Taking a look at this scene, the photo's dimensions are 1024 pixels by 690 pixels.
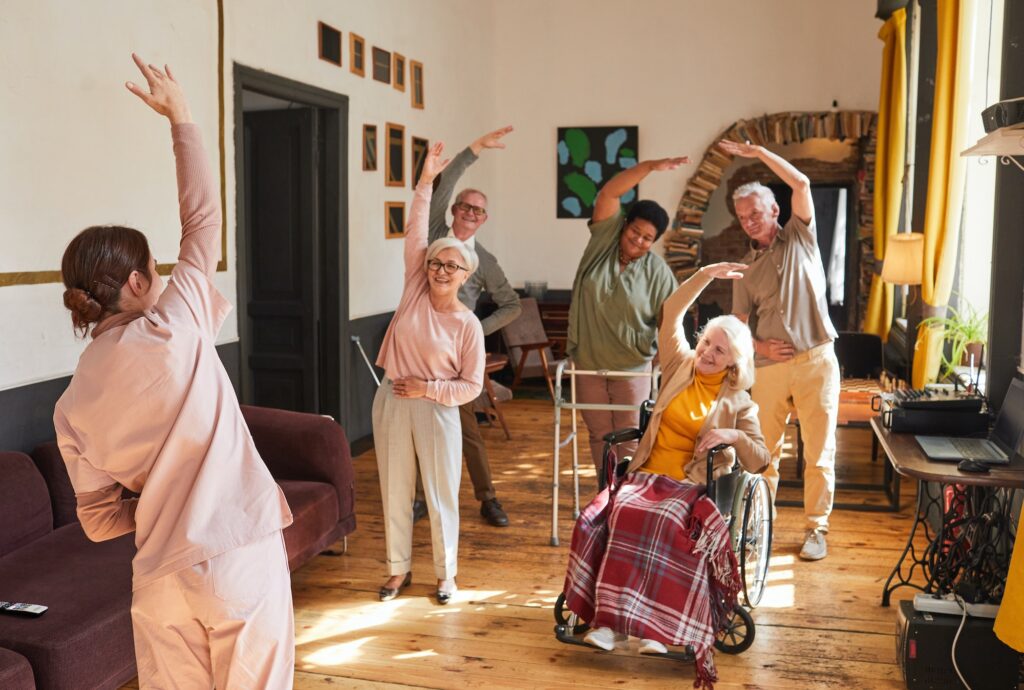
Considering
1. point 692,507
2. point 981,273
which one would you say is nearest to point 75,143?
point 692,507

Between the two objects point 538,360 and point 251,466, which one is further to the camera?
point 538,360

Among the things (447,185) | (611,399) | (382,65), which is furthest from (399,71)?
(611,399)

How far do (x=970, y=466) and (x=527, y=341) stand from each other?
5552 millimetres

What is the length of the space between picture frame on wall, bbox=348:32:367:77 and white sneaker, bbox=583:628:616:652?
14.3ft

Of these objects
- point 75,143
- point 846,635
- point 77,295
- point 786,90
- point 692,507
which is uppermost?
point 786,90

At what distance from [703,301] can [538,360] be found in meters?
2.15

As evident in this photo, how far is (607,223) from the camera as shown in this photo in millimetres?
4641

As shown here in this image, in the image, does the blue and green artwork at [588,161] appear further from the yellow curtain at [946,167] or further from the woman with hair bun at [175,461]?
the woman with hair bun at [175,461]

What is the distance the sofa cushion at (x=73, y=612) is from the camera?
2.76 metres

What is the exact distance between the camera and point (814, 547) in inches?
184

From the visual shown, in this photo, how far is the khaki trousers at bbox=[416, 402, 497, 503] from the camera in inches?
204

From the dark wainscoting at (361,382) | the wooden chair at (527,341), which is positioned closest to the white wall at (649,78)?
the wooden chair at (527,341)

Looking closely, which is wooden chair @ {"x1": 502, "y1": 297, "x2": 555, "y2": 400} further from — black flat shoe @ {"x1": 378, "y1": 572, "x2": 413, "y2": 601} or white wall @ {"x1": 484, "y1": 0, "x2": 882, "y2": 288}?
black flat shoe @ {"x1": 378, "y1": 572, "x2": 413, "y2": 601}

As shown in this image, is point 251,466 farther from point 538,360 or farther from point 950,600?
point 538,360
